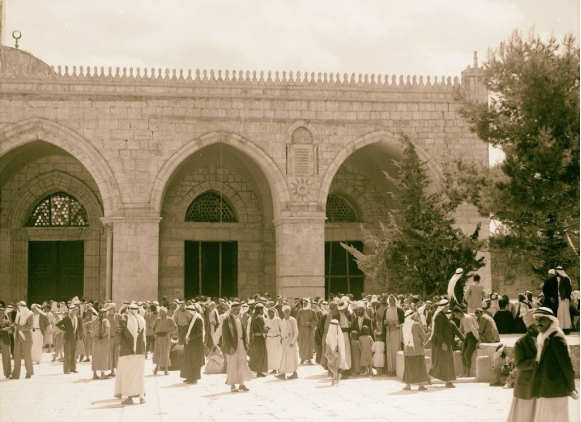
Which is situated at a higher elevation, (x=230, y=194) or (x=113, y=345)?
(x=230, y=194)

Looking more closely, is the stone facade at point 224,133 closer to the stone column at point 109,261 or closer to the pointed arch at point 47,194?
the stone column at point 109,261

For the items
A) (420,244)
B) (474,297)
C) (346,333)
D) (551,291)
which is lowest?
(346,333)

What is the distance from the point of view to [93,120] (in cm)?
1958

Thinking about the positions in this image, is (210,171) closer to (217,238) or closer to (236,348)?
(217,238)

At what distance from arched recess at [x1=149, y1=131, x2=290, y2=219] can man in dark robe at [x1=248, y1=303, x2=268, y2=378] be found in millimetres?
6883

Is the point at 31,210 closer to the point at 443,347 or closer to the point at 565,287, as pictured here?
the point at 443,347

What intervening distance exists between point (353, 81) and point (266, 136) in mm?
2634

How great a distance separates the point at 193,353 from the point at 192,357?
75 mm

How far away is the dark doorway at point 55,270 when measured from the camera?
2270 cm

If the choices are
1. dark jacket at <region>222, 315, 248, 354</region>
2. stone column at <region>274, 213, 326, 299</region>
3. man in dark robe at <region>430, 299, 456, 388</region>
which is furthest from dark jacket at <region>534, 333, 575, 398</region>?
stone column at <region>274, 213, 326, 299</region>

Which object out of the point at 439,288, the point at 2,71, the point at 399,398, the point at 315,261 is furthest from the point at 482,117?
the point at 2,71

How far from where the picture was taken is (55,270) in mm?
22844

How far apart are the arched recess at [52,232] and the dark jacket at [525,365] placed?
1680cm

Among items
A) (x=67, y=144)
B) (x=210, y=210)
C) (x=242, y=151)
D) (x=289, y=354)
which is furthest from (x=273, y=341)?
(x=210, y=210)
